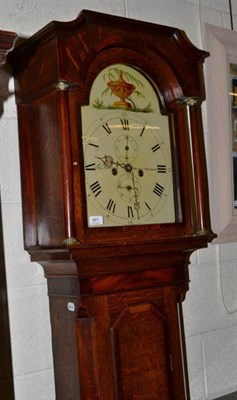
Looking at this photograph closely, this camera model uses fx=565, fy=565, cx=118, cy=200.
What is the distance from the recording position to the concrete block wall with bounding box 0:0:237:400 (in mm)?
1516

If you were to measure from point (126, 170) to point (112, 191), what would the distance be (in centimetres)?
7

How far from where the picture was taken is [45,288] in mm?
1560

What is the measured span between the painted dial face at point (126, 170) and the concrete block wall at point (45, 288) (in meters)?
0.25

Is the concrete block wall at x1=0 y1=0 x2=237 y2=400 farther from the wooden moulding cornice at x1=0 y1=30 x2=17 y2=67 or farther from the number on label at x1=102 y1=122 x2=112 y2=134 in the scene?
the wooden moulding cornice at x1=0 y1=30 x2=17 y2=67

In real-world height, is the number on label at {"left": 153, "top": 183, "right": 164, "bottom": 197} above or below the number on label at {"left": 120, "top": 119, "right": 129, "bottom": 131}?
below

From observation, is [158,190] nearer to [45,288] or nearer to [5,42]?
[45,288]

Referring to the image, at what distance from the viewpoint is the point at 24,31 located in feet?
5.18

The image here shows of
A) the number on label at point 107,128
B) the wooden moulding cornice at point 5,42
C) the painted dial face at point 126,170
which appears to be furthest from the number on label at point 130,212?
the wooden moulding cornice at point 5,42

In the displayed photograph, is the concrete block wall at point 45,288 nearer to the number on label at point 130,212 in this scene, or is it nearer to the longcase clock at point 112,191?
the longcase clock at point 112,191

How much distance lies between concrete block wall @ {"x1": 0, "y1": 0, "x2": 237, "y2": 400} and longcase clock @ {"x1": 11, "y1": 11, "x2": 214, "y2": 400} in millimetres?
53

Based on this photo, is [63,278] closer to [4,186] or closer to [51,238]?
[51,238]

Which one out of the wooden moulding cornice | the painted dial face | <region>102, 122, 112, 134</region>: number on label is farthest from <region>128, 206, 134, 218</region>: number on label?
the wooden moulding cornice

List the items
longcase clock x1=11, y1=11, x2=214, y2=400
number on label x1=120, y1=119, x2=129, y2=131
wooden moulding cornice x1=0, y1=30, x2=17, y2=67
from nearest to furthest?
wooden moulding cornice x1=0, y1=30, x2=17, y2=67 < longcase clock x1=11, y1=11, x2=214, y2=400 < number on label x1=120, y1=119, x2=129, y2=131

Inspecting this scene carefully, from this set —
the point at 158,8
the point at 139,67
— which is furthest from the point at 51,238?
the point at 158,8
